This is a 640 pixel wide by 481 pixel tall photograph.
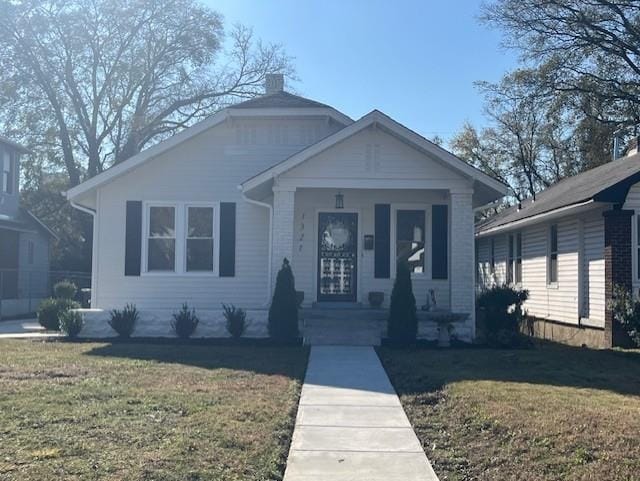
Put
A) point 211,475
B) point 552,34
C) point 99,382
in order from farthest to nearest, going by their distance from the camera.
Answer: point 552,34 < point 99,382 < point 211,475

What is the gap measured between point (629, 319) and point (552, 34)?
662 inches

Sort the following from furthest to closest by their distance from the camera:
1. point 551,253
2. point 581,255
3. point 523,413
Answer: point 551,253 → point 581,255 → point 523,413

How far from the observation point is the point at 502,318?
14.2 m

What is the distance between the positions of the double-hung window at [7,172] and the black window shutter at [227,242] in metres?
13.1

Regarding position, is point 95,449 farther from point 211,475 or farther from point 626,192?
point 626,192

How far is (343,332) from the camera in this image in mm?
13383

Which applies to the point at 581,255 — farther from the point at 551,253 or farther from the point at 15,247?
the point at 15,247

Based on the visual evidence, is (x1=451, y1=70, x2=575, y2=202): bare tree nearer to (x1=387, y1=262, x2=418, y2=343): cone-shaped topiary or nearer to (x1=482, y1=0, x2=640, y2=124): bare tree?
(x1=482, y1=0, x2=640, y2=124): bare tree

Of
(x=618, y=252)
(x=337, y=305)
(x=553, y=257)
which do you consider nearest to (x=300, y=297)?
(x=337, y=305)

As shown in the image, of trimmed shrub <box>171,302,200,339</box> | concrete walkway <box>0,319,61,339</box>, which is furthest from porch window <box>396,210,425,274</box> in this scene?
concrete walkway <box>0,319,61,339</box>

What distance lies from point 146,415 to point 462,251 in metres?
8.34

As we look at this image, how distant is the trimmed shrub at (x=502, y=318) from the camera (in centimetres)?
1295

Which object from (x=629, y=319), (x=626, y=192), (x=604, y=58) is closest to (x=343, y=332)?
(x=629, y=319)

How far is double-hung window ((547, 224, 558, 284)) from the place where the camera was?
693 inches
